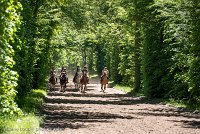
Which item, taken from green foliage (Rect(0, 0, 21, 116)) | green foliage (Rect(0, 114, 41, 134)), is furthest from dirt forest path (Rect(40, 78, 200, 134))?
green foliage (Rect(0, 0, 21, 116))

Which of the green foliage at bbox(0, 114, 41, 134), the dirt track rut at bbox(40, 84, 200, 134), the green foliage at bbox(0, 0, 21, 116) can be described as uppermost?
the green foliage at bbox(0, 0, 21, 116)

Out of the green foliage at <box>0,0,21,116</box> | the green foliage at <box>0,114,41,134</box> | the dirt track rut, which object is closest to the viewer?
the green foliage at <box>0,0,21,116</box>

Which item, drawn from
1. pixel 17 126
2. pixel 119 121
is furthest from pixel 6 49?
pixel 119 121

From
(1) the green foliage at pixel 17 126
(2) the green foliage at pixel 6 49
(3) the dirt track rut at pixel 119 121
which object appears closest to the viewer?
(2) the green foliage at pixel 6 49

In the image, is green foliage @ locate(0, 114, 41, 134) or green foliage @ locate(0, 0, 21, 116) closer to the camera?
green foliage @ locate(0, 0, 21, 116)

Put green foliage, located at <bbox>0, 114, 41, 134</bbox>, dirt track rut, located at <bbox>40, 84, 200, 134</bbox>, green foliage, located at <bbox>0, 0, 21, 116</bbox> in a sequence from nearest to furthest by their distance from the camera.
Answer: green foliage, located at <bbox>0, 0, 21, 116</bbox> < green foliage, located at <bbox>0, 114, 41, 134</bbox> < dirt track rut, located at <bbox>40, 84, 200, 134</bbox>

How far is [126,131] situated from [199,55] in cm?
914

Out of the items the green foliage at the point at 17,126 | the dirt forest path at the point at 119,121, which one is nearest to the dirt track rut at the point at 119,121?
Answer: the dirt forest path at the point at 119,121

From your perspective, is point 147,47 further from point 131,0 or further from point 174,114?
point 174,114

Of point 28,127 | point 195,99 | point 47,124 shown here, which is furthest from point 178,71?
point 28,127

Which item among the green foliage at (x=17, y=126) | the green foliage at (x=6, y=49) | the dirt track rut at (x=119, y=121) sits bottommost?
the dirt track rut at (x=119, y=121)

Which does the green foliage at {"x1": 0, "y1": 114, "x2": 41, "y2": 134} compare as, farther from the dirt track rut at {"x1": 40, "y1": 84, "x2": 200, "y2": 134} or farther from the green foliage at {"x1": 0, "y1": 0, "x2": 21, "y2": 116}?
the green foliage at {"x1": 0, "y1": 0, "x2": 21, "y2": 116}

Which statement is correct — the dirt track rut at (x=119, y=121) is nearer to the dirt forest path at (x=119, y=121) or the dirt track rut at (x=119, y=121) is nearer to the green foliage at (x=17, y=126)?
the dirt forest path at (x=119, y=121)

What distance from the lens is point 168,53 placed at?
30734 millimetres
